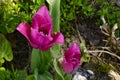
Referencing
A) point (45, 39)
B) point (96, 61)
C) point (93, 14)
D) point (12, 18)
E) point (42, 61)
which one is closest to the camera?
point (45, 39)

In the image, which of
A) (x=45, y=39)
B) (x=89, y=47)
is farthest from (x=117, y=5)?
(x=45, y=39)

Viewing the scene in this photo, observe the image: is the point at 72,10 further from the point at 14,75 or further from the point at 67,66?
the point at 67,66

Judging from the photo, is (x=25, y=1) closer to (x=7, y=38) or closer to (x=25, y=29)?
(x=7, y=38)

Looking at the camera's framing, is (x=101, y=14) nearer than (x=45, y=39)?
No

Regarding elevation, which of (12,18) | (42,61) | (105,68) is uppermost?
(12,18)

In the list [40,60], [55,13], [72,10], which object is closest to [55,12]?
[55,13]

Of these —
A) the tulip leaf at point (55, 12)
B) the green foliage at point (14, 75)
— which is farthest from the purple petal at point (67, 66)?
the green foliage at point (14, 75)
